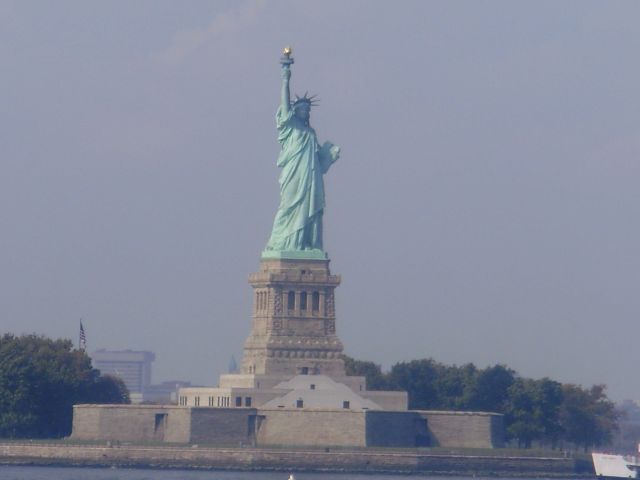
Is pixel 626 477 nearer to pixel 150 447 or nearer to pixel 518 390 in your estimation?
pixel 518 390

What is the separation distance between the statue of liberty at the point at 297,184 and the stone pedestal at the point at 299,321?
0.91 m

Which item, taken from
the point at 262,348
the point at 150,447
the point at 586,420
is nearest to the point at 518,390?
the point at 586,420

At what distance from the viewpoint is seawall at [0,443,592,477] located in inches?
3642

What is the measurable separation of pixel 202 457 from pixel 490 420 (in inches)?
508

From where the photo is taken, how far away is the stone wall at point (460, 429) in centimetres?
9662

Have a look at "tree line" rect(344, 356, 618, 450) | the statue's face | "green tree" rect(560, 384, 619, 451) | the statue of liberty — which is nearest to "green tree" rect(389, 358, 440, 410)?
"tree line" rect(344, 356, 618, 450)

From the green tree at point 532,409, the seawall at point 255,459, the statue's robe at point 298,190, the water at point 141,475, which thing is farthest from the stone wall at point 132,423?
the green tree at point 532,409

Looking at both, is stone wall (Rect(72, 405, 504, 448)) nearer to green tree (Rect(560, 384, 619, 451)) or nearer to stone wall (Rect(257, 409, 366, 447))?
stone wall (Rect(257, 409, 366, 447))

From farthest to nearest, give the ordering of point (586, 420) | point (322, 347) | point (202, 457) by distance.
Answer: point (586, 420) → point (322, 347) → point (202, 457)

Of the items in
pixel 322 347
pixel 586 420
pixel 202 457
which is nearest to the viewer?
pixel 202 457

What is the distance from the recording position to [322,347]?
100000 mm

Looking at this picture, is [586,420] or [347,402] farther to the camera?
[586,420]

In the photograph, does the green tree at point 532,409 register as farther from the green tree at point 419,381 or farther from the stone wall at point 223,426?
the stone wall at point 223,426

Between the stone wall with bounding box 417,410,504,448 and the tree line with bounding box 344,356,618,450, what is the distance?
719 cm
